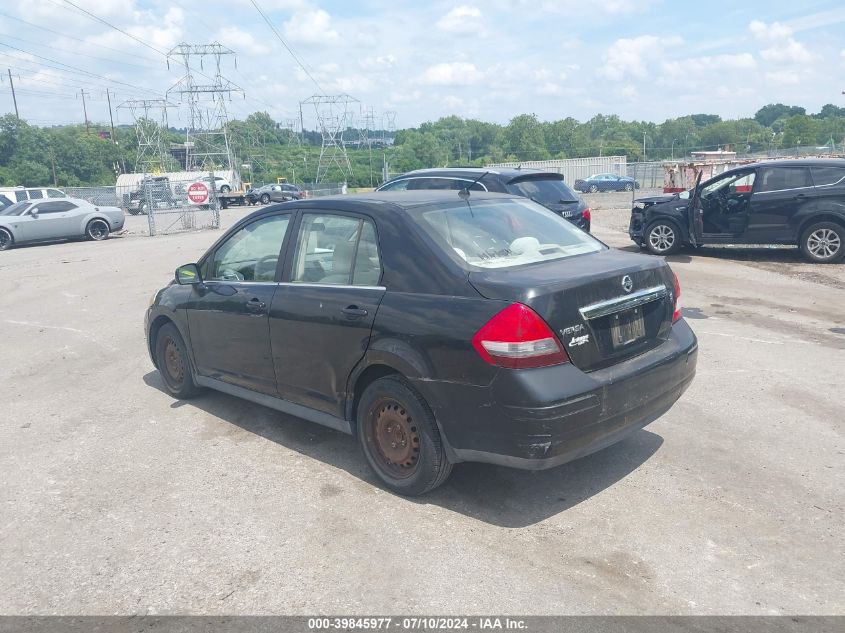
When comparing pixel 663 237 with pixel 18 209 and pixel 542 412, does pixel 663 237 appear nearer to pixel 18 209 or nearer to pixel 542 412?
pixel 542 412

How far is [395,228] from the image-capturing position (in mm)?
4305

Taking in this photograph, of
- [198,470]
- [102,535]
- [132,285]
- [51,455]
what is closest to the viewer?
[102,535]

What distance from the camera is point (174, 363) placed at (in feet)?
20.6

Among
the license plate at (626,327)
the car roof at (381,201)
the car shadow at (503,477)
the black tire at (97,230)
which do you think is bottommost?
the car shadow at (503,477)

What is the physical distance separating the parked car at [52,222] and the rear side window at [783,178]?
19.6 m

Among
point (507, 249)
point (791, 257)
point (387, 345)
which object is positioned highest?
point (507, 249)

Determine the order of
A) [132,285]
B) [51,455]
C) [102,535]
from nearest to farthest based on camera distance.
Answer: [102,535] → [51,455] → [132,285]

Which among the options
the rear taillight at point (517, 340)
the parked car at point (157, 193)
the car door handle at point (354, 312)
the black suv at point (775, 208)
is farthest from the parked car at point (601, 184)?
the rear taillight at point (517, 340)

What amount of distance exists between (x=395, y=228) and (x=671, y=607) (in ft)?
8.08

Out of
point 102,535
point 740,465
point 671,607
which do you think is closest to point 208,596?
point 102,535

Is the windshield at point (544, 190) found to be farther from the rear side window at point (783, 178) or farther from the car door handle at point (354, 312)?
the car door handle at point (354, 312)

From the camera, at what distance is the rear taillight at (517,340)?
3.61 m

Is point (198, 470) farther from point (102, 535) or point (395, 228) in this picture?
→ point (395, 228)

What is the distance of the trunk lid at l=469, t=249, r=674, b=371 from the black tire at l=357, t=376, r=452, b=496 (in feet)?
2.56
